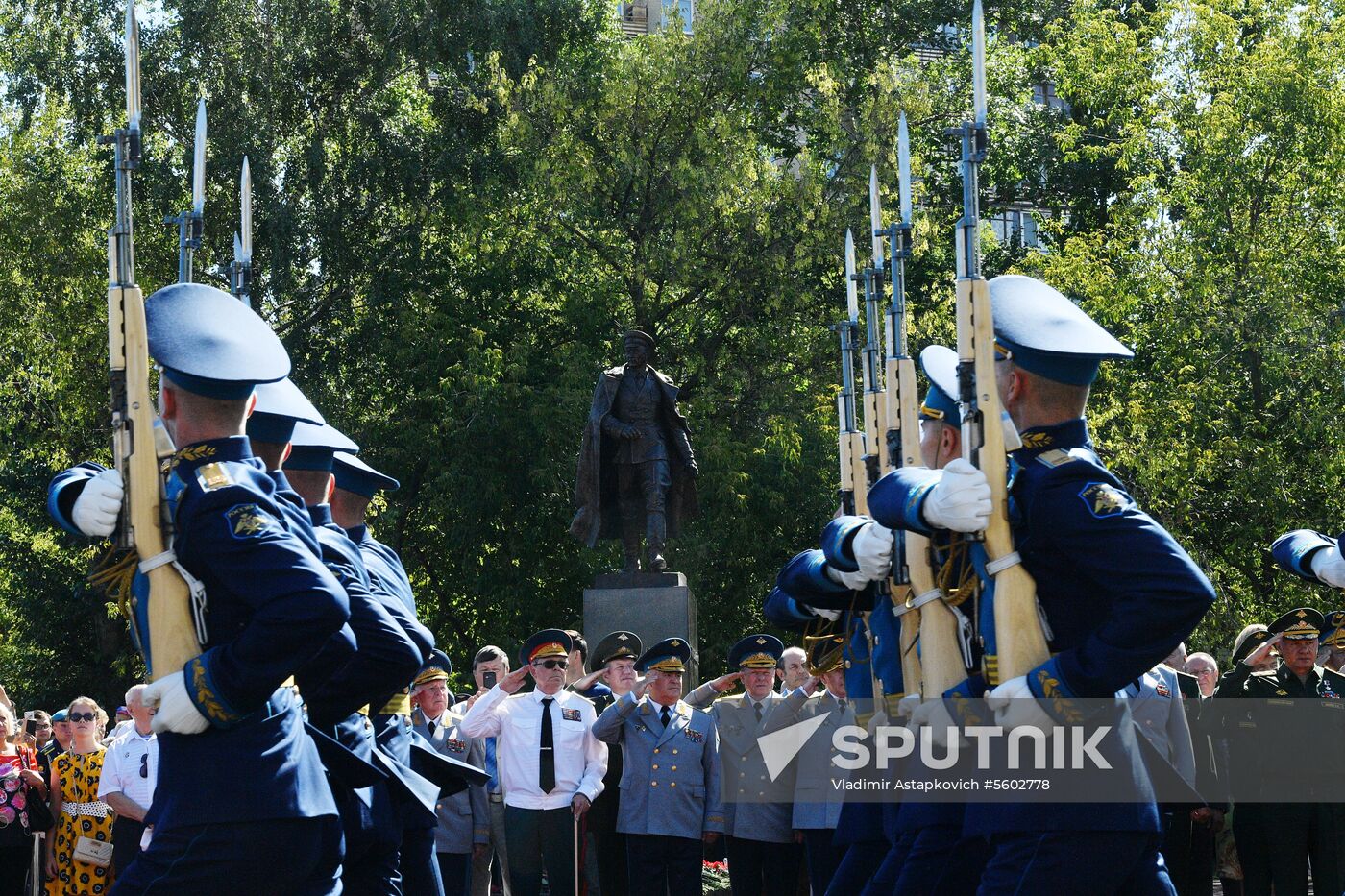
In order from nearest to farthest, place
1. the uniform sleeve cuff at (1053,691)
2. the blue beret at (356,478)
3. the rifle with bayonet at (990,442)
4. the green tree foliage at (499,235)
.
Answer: the uniform sleeve cuff at (1053,691) → the rifle with bayonet at (990,442) → the blue beret at (356,478) → the green tree foliage at (499,235)

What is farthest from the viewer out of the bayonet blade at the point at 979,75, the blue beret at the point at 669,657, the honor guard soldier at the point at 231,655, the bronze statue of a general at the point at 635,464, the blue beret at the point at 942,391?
the bronze statue of a general at the point at 635,464

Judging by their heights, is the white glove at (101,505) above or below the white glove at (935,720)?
above

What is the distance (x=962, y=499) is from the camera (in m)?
4.68

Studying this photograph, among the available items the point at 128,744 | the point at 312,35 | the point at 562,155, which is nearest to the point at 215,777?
the point at 128,744

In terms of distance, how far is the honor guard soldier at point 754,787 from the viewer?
1077 cm

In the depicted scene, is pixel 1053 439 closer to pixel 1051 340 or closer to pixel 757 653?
pixel 1051 340

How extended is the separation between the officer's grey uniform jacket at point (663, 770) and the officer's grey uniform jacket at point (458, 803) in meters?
0.79

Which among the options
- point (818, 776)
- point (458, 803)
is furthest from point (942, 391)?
point (458, 803)

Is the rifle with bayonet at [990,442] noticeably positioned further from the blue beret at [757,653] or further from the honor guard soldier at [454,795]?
the blue beret at [757,653]

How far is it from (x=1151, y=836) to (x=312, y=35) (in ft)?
84.0

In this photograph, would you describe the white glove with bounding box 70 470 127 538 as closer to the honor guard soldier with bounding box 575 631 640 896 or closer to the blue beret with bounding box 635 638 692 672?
the blue beret with bounding box 635 638 692 672

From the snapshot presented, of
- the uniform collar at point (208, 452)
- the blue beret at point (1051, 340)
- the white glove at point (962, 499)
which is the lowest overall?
the white glove at point (962, 499)

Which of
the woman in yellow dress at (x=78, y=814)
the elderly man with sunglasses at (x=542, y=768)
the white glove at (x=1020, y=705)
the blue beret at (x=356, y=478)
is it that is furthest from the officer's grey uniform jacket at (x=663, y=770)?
the white glove at (x=1020, y=705)

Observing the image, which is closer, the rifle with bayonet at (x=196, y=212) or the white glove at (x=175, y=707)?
the white glove at (x=175, y=707)
